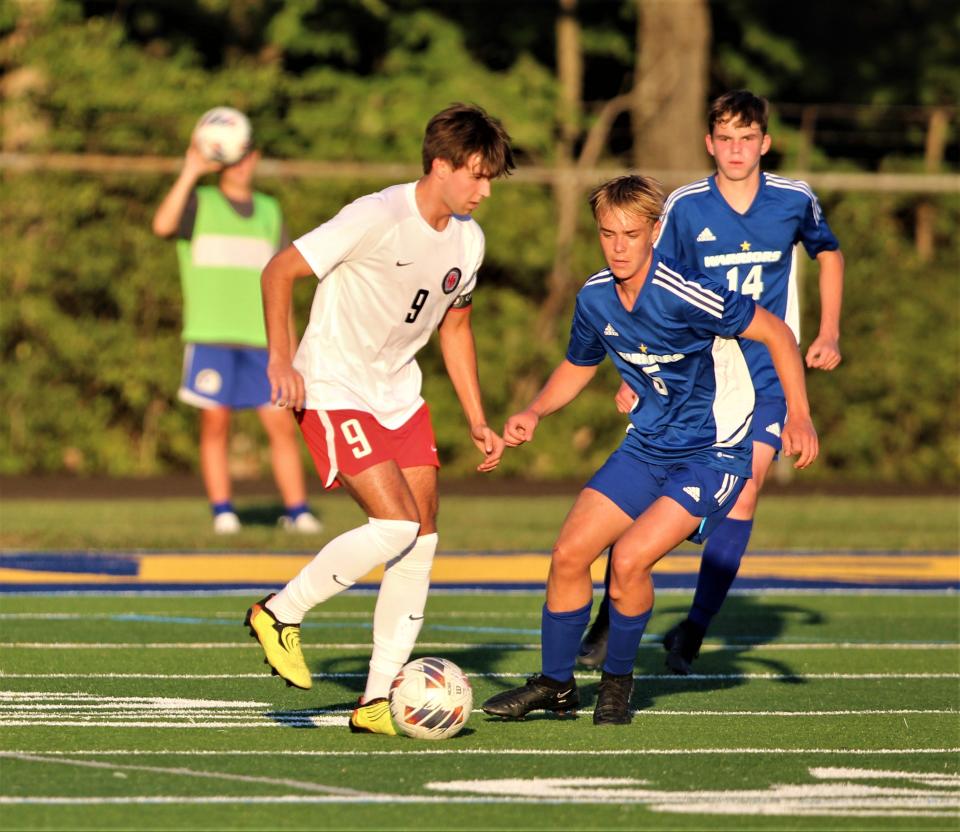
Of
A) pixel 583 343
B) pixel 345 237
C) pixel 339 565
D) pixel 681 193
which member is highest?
pixel 681 193

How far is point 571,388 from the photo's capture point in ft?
24.8

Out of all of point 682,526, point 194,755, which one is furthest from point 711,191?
point 194,755

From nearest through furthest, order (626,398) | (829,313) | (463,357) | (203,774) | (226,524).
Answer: (203,774)
(463,357)
(626,398)
(829,313)
(226,524)

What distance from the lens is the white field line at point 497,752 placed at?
6273mm

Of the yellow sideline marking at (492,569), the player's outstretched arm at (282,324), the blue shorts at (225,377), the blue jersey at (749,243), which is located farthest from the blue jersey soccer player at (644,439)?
the blue shorts at (225,377)

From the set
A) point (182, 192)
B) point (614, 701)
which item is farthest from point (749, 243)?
point (182, 192)

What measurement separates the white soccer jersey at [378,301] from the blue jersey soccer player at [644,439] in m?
0.49

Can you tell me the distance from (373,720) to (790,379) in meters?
1.87

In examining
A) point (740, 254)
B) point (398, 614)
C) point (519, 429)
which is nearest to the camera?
point (398, 614)

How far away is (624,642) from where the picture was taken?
279 inches

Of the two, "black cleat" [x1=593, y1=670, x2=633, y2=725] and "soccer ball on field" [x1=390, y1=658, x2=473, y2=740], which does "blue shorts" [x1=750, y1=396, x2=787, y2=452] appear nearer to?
"black cleat" [x1=593, y1=670, x2=633, y2=725]

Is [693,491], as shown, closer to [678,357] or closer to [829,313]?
[678,357]

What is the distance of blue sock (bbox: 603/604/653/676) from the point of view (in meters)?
7.10

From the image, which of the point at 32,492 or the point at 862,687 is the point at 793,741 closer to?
the point at 862,687
